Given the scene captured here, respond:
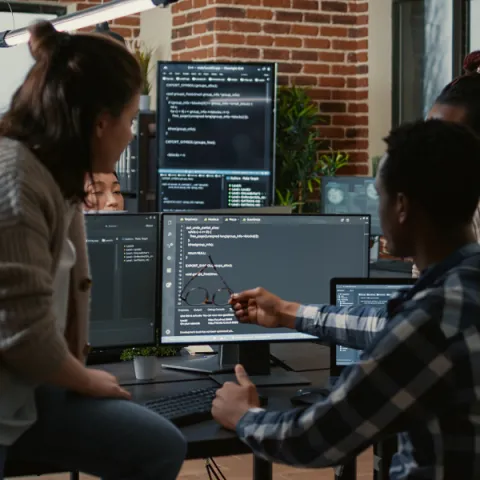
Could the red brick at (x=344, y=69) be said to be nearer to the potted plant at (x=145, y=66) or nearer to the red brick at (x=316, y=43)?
the red brick at (x=316, y=43)

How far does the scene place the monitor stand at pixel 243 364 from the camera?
2.49 meters

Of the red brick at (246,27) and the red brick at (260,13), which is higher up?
the red brick at (260,13)

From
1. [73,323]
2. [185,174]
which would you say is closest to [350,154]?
[185,174]

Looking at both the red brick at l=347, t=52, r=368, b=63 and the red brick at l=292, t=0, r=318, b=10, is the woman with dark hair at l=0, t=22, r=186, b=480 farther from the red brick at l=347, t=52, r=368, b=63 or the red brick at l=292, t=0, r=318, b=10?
the red brick at l=347, t=52, r=368, b=63

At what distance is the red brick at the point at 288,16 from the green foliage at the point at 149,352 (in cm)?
457

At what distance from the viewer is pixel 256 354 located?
8.40 ft

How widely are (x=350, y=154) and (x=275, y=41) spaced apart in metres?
1.01

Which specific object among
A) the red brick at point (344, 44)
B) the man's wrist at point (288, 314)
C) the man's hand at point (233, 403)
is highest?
the red brick at point (344, 44)

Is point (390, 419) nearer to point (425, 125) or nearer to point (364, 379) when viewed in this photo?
point (364, 379)

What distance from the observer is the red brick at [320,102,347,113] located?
7.14 metres

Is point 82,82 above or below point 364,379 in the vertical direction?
above

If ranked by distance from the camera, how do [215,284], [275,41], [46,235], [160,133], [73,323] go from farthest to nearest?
[275,41] < [160,133] < [215,284] < [73,323] < [46,235]

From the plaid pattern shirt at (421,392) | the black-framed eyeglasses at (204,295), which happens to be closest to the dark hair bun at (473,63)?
the black-framed eyeglasses at (204,295)

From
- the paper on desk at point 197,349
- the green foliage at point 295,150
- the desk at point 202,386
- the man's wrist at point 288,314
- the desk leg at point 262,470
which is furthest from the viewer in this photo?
the green foliage at point 295,150
